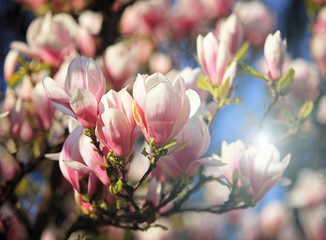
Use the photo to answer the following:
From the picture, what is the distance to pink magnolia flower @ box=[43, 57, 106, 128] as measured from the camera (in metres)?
0.63

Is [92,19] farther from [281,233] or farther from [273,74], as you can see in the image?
[281,233]

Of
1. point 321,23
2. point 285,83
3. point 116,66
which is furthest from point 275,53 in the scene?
point 321,23

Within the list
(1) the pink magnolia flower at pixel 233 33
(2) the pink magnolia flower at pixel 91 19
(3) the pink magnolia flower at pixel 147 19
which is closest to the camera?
(1) the pink magnolia flower at pixel 233 33

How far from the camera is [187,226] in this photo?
198 centimetres

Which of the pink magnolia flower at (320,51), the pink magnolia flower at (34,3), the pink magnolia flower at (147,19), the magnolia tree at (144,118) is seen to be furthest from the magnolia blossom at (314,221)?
the pink magnolia flower at (34,3)

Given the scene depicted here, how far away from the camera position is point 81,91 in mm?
623

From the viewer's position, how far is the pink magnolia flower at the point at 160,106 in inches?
23.5

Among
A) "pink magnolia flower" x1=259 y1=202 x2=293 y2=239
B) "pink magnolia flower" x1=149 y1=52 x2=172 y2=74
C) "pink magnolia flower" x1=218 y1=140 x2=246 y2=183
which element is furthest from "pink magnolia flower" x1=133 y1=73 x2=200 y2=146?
"pink magnolia flower" x1=259 y1=202 x2=293 y2=239

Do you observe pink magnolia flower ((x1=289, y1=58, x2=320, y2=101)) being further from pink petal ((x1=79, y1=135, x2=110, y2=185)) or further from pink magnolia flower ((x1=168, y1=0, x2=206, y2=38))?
pink petal ((x1=79, y1=135, x2=110, y2=185))

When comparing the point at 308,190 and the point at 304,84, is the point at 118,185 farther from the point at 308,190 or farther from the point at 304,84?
the point at 308,190

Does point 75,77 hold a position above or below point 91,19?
above

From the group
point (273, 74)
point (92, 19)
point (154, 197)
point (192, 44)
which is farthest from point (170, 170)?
point (192, 44)

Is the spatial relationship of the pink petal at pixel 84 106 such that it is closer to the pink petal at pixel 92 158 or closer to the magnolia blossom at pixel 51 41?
the pink petal at pixel 92 158

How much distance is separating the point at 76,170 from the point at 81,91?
163mm
